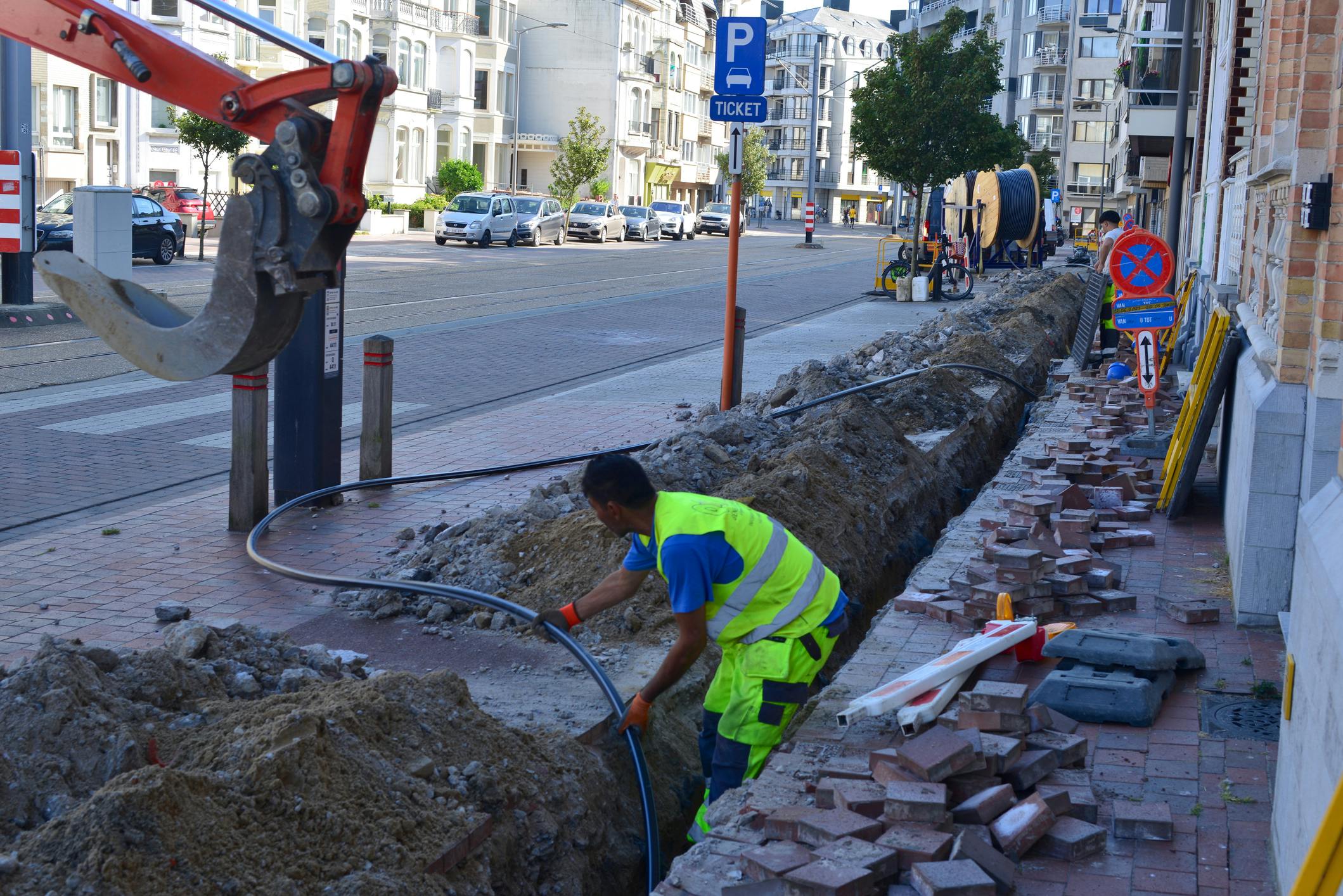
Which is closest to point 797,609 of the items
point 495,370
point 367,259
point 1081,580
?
point 1081,580

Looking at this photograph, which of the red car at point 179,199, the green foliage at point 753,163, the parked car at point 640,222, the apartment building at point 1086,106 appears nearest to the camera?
the red car at point 179,199

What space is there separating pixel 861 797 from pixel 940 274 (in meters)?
27.2

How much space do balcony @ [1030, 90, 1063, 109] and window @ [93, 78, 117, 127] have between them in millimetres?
63818

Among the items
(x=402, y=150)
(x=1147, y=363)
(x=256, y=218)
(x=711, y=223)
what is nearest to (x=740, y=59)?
(x=1147, y=363)

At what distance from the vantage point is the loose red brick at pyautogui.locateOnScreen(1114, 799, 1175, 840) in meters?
4.29

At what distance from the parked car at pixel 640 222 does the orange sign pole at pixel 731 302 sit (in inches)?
1761

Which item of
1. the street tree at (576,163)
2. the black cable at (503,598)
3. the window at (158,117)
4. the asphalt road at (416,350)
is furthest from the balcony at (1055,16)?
the black cable at (503,598)

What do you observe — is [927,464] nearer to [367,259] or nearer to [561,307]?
[561,307]

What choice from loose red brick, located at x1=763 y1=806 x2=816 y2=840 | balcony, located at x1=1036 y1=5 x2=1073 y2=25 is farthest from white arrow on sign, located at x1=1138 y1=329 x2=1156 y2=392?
balcony, located at x1=1036 y1=5 x2=1073 y2=25

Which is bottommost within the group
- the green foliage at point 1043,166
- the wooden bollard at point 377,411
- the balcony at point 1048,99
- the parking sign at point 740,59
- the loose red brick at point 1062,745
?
the loose red brick at point 1062,745

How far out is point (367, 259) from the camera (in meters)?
34.7

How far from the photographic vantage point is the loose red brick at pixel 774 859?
3.85m

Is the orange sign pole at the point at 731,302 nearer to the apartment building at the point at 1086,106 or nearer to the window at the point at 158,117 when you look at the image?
the window at the point at 158,117

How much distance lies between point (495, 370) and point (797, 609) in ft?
37.8
